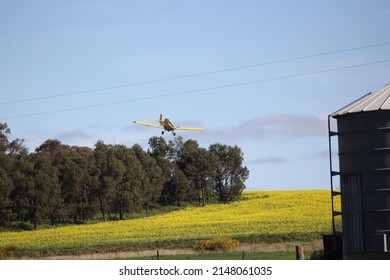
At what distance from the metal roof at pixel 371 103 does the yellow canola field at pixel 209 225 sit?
17791 mm

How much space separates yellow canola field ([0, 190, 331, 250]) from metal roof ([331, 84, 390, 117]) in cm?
1779

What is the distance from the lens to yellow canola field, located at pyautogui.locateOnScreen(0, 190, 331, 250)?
160ft

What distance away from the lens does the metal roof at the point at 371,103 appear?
89.4 feet

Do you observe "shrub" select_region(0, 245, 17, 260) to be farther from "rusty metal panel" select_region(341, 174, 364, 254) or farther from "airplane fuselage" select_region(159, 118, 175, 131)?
"rusty metal panel" select_region(341, 174, 364, 254)

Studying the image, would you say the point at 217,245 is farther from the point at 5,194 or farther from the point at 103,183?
the point at 103,183

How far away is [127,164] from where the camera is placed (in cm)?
7156

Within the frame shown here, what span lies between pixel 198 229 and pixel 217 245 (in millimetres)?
10475

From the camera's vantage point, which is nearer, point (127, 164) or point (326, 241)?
point (326, 241)

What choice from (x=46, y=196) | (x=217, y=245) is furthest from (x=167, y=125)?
(x=46, y=196)

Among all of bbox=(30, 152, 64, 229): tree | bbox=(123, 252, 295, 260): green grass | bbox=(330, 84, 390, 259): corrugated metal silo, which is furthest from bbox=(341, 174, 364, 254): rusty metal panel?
bbox=(30, 152, 64, 229): tree

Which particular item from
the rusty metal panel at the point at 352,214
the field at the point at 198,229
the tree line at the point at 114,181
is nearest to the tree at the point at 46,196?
the tree line at the point at 114,181
